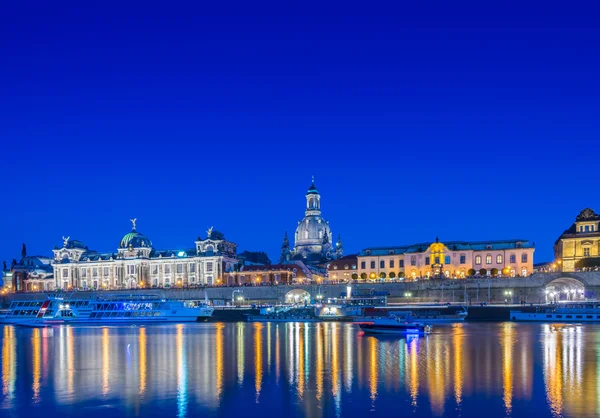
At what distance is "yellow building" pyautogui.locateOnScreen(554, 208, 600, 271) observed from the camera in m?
109

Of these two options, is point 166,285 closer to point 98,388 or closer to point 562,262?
point 562,262

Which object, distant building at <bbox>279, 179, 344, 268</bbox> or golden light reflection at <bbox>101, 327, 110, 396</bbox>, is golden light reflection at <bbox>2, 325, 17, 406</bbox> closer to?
golden light reflection at <bbox>101, 327, 110, 396</bbox>

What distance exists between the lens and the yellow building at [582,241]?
10931 cm

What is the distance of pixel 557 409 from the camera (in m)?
26.2

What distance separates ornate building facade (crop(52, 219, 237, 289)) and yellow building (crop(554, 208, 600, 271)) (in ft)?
239

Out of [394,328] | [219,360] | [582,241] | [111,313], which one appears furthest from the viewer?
[582,241]

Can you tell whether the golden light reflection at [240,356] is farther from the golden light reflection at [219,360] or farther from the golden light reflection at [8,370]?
the golden light reflection at [8,370]

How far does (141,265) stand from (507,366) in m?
127

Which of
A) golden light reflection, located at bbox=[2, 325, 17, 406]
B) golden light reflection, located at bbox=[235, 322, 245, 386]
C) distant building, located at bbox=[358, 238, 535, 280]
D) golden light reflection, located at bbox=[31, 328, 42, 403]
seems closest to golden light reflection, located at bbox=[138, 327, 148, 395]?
golden light reflection, located at bbox=[31, 328, 42, 403]

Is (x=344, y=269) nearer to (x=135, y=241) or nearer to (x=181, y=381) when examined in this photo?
(x=135, y=241)

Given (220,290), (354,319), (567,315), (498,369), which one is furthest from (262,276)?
(498,369)

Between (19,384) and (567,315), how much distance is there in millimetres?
68557

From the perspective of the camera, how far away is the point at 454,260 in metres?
124

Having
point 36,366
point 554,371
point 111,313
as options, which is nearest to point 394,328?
point 554,371
